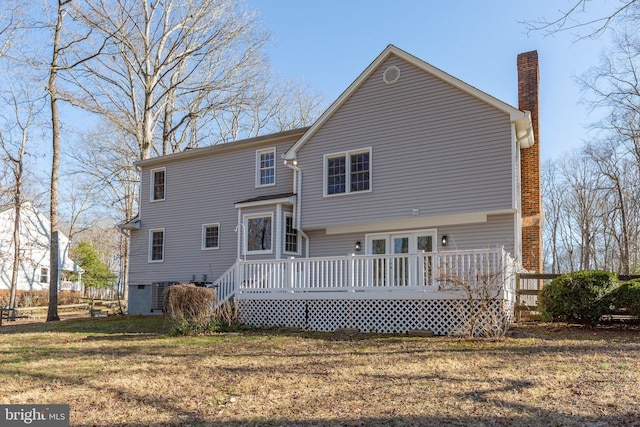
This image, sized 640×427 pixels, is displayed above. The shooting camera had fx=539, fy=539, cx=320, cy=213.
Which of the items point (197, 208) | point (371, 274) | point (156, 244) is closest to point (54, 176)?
point (156, 244)

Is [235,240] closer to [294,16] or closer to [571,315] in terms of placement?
[294,16]

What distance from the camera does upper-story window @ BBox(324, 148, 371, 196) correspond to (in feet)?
51.7

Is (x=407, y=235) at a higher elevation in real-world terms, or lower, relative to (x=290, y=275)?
higher

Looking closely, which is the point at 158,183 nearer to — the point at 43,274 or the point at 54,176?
the point at 54,176

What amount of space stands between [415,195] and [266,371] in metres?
7.95

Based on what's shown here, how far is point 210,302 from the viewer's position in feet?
43.8

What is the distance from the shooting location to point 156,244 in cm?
2078

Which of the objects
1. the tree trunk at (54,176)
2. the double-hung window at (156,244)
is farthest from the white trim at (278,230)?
the tree trunk at (54,176)

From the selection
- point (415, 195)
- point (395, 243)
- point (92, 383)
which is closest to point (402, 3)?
point (415, 195)

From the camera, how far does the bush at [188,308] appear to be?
12930 mm

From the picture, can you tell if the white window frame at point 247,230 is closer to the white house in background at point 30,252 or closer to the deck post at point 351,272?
the deck post at point 351,272

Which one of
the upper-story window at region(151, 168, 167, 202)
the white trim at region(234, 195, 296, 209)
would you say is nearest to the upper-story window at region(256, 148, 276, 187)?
the white trim at region(234, 195, 296, 209)

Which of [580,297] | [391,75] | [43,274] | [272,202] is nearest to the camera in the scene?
[580,297]

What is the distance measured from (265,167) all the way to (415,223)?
20.0 feet
